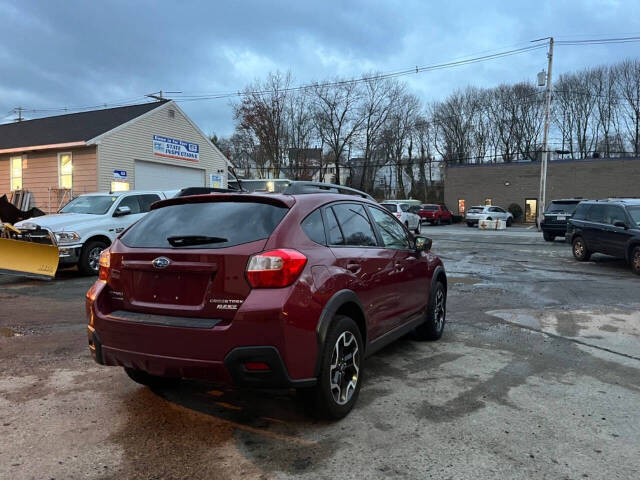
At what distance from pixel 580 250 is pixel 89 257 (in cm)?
1271

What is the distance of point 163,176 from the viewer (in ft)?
74.4

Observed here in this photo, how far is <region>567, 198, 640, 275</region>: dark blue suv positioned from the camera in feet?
37.7

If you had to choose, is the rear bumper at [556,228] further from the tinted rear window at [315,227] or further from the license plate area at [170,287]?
the license plate area at [170,287]

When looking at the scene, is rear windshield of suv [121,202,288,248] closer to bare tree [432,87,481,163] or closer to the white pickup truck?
the white pickup truck

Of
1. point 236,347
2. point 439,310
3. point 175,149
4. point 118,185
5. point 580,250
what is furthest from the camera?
point 175,149

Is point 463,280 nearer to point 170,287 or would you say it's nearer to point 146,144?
point 170,287

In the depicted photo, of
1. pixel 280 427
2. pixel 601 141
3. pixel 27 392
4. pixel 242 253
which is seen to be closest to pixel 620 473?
pixel 280 427

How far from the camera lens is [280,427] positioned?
3443mm

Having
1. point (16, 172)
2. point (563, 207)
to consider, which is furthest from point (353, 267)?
point (16, 172)

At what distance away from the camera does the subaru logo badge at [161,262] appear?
3.26 metres

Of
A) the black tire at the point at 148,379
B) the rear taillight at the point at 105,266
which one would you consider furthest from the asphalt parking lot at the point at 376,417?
the rear taillight at the point at 105,266

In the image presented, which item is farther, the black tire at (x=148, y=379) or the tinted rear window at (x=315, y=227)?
the black tire at (x=148, y=379)

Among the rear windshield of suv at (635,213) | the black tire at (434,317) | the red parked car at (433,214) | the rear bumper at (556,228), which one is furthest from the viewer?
the red parked car at (433,214)

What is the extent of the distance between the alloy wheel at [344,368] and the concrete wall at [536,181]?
4349 cm
